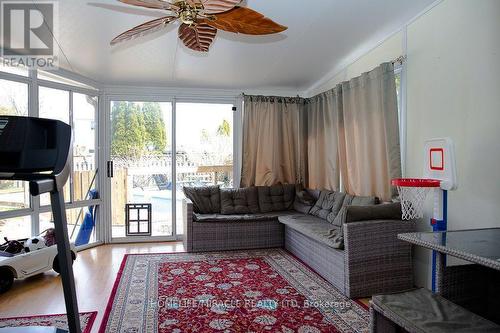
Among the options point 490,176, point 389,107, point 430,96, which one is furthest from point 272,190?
point 490,176

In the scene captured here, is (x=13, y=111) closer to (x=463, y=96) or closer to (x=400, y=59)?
(x=400, y=59)

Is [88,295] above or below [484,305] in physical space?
below

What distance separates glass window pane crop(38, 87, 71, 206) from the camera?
3.93m

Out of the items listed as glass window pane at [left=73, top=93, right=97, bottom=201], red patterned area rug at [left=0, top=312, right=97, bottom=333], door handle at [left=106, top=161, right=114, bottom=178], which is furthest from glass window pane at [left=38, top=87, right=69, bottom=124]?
red patterned area rug at [left=0, top=312, right=97, bottom=333]

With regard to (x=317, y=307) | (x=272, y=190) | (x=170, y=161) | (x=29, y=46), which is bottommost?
(x=317, y=307)

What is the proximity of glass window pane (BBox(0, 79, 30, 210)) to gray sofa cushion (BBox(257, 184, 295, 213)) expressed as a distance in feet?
9.57

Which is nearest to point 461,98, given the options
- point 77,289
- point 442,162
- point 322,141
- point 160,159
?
point 442,162

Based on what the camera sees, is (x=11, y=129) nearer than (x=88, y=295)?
Yes

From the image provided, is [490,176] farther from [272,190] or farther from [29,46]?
[29,46]

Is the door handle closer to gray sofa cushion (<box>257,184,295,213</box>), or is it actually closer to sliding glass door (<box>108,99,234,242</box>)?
sliding glass door (<box>108,99,234,242</box>)

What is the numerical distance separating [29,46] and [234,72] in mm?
2236

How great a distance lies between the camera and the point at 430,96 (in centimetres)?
282

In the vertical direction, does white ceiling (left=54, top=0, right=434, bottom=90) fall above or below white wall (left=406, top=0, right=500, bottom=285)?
above

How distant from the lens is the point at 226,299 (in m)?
2.84
